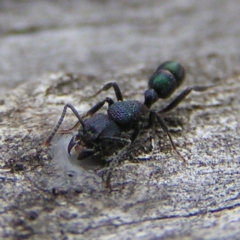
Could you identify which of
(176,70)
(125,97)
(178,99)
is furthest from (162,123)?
(176,70)

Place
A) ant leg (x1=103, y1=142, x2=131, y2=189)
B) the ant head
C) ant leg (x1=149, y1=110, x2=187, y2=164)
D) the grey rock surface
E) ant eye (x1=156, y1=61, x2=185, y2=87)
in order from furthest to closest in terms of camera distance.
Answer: ant eye (x1=156, y1=61, x2=185, y2=87), the ant head, ant leg (x1=149, y1=110, x2=187, y2=164), ant leg (x1=103, y1=142, x2=131, y2=189), the grey rock surface

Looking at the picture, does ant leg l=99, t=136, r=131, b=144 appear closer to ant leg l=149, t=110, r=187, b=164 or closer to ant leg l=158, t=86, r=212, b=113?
ant leg l=149, t=110, r=187, b=164

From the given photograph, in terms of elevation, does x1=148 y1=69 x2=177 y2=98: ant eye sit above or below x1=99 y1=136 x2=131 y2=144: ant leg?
above

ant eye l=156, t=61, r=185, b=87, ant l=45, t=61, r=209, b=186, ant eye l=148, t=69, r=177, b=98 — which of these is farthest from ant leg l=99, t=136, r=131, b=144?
ant eye l=156, t=61, r=185, b=87

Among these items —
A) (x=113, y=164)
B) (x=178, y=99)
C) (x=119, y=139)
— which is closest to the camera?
(x=113, y=164)

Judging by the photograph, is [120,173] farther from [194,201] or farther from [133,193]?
[194,201]

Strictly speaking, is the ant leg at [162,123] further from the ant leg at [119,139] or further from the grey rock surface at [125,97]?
the ant leg at [119,139]

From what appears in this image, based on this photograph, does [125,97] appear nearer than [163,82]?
Yes

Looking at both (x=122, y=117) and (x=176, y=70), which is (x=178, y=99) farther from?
(x=122, y=117)
